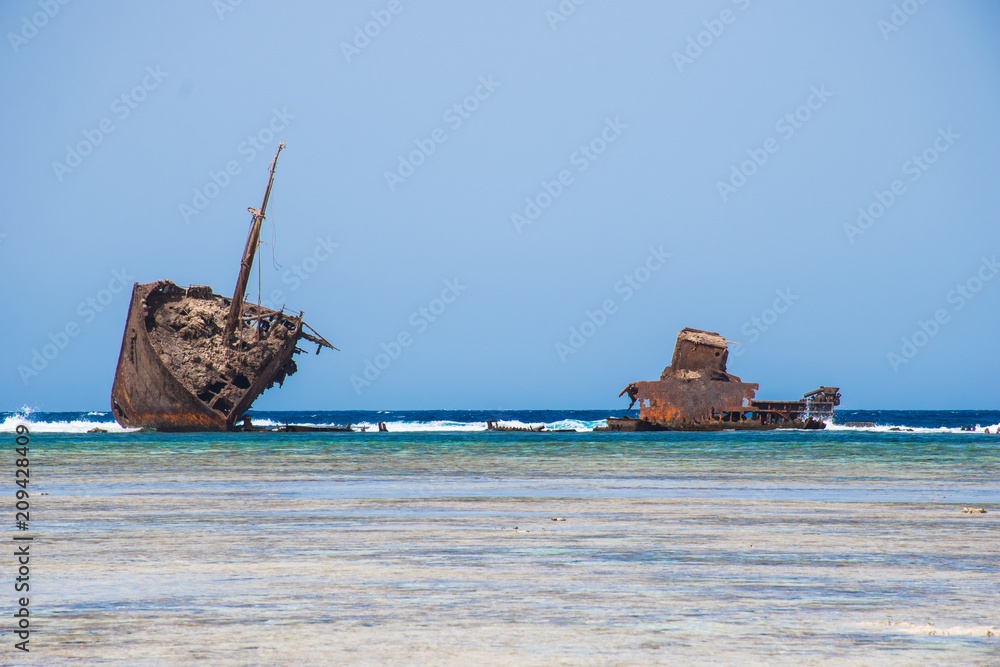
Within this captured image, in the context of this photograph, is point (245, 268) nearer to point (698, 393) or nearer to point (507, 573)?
point (698, 393)

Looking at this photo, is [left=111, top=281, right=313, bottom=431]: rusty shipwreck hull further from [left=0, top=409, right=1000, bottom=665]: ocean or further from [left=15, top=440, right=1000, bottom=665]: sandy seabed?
[left=15, top=440, right=1000, bottom=665]: sandy seabed

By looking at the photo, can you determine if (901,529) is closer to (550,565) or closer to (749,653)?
(550,565)

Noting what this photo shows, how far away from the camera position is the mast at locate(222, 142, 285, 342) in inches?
2168

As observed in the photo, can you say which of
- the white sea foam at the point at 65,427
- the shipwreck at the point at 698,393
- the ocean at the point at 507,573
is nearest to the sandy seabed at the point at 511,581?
the ocean at the point at 507,573

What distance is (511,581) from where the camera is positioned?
959 centimetres

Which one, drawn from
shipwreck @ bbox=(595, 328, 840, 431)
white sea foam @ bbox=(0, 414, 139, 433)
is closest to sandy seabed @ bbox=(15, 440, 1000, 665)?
shipwreck @ bbox=(595, 328, 840, 431)

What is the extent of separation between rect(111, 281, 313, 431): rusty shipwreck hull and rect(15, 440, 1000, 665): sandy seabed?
3699cm

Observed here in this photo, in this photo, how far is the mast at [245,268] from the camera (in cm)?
5506

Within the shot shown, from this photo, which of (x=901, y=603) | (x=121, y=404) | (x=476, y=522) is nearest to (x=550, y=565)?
(x=901, y=603)

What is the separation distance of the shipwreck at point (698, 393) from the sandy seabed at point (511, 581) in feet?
136

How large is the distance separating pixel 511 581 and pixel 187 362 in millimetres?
47987

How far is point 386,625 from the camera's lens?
763cm

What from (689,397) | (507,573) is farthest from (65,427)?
(507,573)

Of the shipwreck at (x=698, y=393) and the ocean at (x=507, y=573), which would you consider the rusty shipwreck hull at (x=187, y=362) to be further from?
the ocean at (x=507, y=573)
